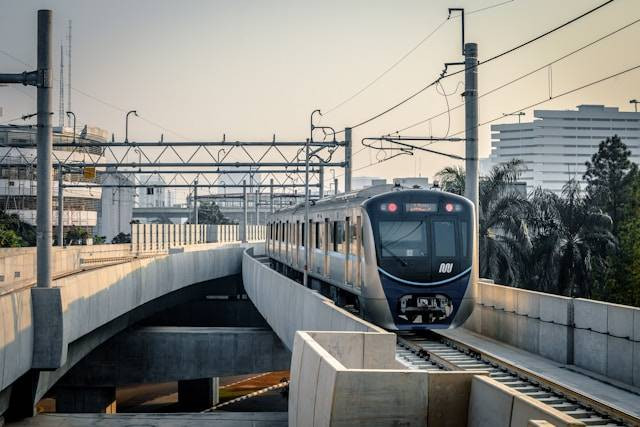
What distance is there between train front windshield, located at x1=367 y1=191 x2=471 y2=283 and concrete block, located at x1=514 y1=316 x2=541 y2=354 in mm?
1675

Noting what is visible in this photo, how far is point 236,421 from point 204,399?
79.2 feet

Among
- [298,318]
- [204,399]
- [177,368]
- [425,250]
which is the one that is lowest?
[204,399]

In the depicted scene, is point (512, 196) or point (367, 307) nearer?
point (367, 307)

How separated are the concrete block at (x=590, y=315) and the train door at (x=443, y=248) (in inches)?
134

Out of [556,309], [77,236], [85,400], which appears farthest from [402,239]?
[77,236]

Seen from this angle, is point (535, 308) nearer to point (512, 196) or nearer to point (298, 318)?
point (298, 318)

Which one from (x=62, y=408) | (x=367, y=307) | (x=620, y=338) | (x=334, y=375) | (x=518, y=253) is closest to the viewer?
(x=334, y=375)

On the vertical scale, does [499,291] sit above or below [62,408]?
above

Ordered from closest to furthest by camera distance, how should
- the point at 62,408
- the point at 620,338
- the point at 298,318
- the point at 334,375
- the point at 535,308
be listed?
the point at 334,375
the point at 620,338
the point at 535,308
the point at 298,318
the point at 62,408

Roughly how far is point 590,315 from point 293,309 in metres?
8.01

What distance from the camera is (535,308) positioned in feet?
61.3

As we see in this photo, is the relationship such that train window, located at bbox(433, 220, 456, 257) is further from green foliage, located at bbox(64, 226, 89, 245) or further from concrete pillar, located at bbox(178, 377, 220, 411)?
green foliage, located at bbox(64, 226, 89, 245)

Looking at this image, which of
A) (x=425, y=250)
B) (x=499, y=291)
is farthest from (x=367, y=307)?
(x=499, y=291)

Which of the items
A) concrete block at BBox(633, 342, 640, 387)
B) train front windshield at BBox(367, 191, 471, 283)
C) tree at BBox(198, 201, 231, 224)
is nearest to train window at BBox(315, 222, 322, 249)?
train front windshield at BBox(367, 191, 471, 283)
